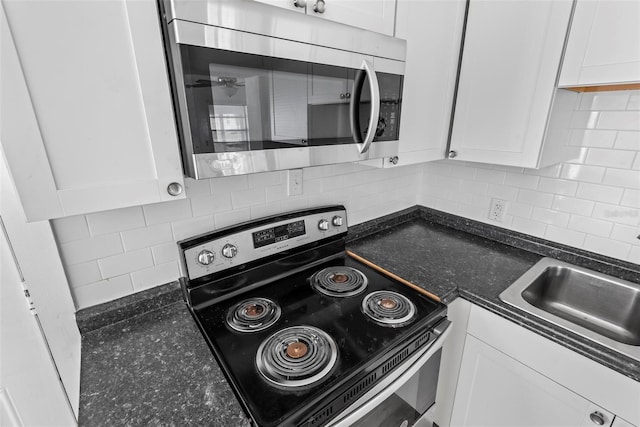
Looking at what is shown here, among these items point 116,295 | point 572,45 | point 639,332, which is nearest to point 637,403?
point 639,332

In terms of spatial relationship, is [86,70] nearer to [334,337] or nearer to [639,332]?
[334,337]

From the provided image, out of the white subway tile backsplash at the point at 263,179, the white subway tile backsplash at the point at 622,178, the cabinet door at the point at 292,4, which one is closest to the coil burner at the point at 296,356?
the white subway tile backsplash at the point at 263,179

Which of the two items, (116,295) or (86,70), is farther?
(116,295)

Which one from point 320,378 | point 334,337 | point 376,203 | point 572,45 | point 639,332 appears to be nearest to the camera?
point 320,378

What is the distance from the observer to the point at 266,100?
0.73 metres

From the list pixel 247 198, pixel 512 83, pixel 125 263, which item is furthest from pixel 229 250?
pixel 512 83

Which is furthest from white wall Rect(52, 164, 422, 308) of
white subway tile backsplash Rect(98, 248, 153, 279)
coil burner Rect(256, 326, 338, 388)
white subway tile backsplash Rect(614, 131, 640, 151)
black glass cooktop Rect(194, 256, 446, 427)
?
white subway tile backsplash Rect(614, 131, 640, 151)

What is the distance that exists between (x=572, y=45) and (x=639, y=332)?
1120 mm

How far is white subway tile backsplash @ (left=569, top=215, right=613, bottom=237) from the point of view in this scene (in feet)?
4.24

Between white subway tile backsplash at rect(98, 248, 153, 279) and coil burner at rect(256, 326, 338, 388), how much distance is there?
19.7 inches

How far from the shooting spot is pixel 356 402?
80 centimetres

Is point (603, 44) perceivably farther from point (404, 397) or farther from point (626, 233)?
point (404, 397)

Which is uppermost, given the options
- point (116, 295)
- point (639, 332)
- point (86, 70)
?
point (86, 70)

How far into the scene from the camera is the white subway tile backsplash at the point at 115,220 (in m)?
0.93
